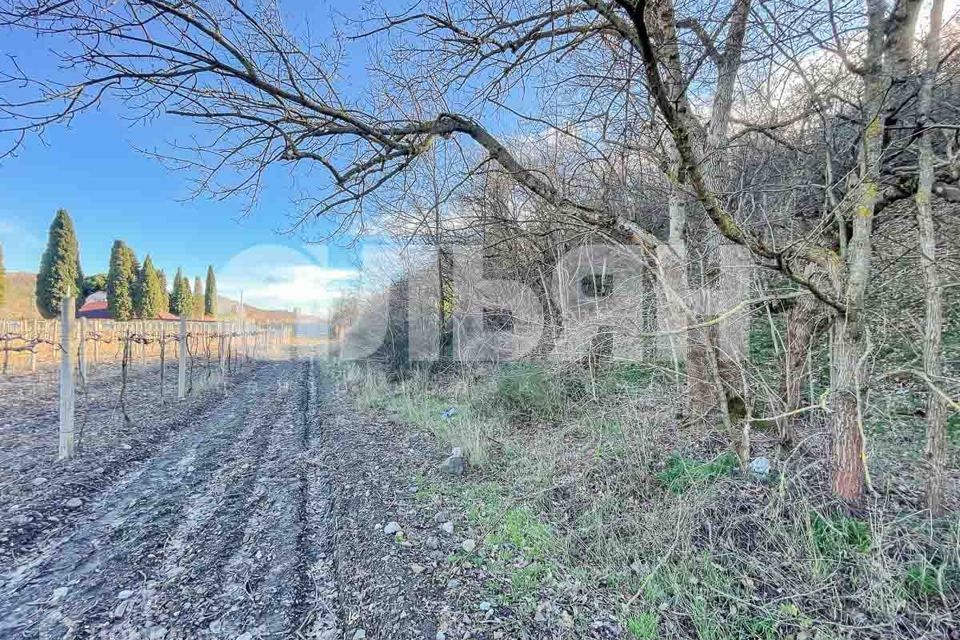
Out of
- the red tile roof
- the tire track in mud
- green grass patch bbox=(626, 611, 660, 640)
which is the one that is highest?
the red tile roof

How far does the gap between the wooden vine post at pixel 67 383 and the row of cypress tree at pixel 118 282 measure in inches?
639

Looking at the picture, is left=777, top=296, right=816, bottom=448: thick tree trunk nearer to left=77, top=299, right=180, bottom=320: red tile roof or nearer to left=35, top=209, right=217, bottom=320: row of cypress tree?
left=35, top=209, right=217, bottom=320: row of cypress tree

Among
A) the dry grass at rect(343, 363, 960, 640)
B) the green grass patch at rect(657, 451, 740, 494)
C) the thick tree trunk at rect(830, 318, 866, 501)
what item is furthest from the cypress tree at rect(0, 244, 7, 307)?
the thick tree trunk at rect(830, 318, 866, 501)

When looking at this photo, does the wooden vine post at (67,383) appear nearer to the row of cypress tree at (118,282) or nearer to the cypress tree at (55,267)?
the row of cypress tree at (118,282)

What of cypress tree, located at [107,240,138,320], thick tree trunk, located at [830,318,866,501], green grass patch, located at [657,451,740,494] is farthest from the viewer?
cypress tree, located at [107,240,138,320]

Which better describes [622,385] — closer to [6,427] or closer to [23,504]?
[23,504]

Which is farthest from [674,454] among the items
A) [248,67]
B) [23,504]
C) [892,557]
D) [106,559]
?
[23,504]

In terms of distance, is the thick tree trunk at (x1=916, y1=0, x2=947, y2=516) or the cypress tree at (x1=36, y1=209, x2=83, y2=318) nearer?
the thick tree trunk at (x1=916, y1=0, x2=947, y2=516)

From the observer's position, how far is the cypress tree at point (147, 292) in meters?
31.1

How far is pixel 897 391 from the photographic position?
3.01 meters

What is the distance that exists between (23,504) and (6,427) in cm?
409

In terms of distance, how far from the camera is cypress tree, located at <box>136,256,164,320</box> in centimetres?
3112

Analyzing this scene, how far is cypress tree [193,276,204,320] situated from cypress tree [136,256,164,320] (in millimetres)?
11783

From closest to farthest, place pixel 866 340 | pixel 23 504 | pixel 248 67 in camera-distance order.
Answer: pixel 866 340 < pixel 248 67 < pixel 23 504
